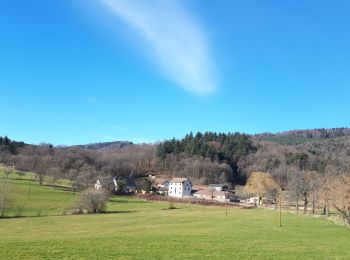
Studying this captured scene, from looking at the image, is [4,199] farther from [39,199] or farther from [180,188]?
[180,188]

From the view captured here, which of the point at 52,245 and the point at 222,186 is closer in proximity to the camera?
the point at 52,245

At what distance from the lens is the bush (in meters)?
92.9

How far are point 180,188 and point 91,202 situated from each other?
3255 inches

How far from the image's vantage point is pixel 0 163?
18850cm

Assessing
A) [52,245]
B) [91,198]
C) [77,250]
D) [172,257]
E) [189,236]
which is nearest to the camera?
[172,257]

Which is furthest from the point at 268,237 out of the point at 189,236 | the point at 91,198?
the point at 91,198

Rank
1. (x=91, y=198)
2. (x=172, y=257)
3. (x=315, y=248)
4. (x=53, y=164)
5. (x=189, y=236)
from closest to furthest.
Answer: (x=172, y=257), (x=315, y=248), (x=189, y=236), (x=91, y=198), (x=53, y=164)

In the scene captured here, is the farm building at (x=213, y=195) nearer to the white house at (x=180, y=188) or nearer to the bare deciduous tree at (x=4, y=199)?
the white house at (x=180, y=188)

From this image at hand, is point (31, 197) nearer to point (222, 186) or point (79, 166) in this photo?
point (79, 166)

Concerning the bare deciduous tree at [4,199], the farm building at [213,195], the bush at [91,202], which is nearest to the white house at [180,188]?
the farm building at [213,195]

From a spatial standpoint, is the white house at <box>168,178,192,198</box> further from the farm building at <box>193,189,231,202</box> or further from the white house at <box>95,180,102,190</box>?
the white house at <box>95,180,102,190</box>

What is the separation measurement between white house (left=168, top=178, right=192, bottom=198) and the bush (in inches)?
3097

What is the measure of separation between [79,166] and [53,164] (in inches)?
466

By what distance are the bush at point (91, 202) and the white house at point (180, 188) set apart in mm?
78669
